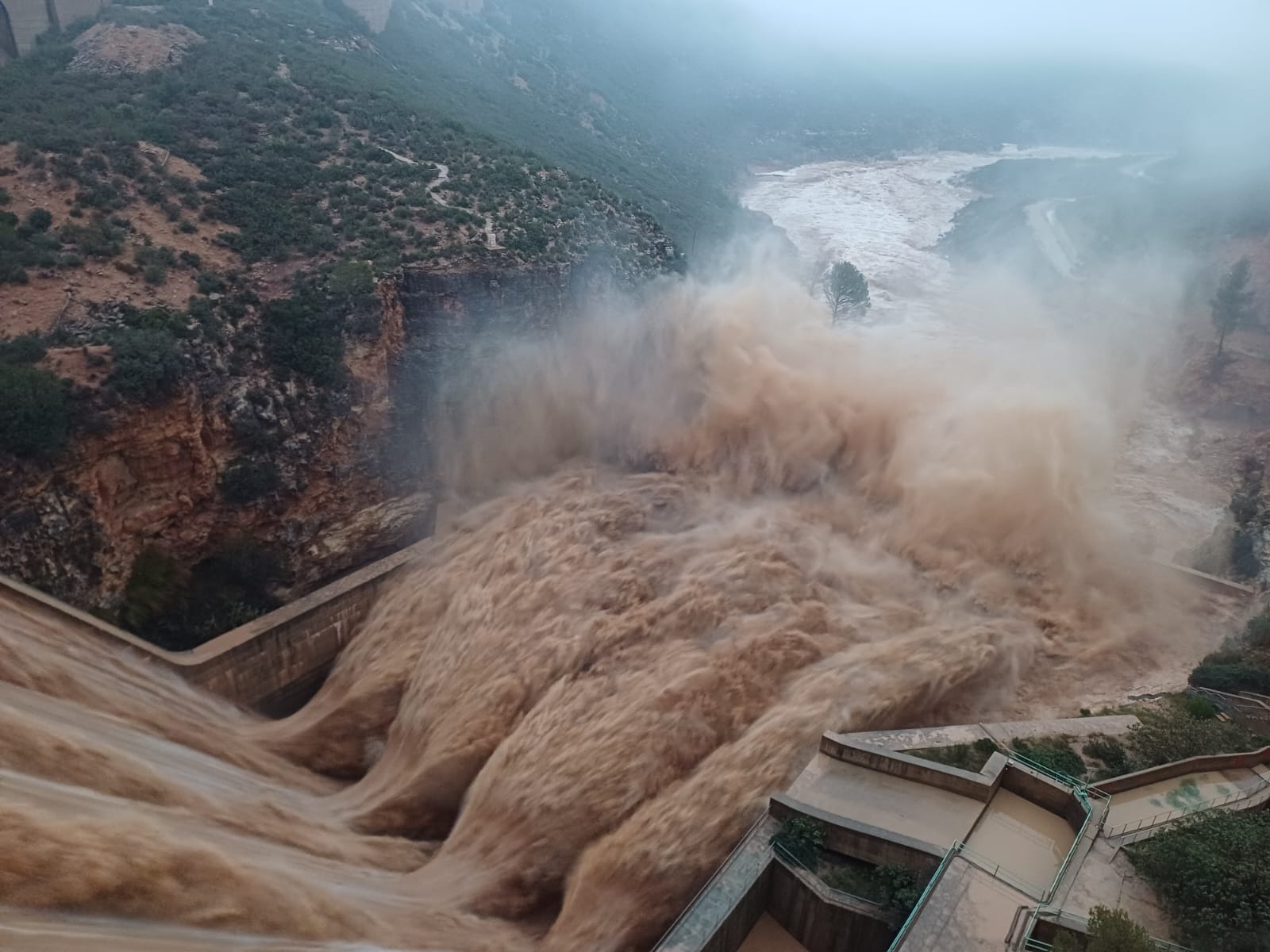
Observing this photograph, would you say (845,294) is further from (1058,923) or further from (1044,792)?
(1058,923)

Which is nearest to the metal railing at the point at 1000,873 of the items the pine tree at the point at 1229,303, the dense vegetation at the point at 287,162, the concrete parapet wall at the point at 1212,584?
the concrete parapet wall at the point at 1212,584

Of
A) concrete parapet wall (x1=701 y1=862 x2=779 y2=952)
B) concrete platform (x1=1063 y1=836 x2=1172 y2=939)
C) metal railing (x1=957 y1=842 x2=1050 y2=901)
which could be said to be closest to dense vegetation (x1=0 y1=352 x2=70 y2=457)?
concrete parapet wall (x1=701 y1=862 x2=779 y2=952)

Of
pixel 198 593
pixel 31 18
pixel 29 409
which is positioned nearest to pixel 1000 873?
pixel 198 593

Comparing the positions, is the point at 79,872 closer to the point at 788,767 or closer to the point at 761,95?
the point at 788,767

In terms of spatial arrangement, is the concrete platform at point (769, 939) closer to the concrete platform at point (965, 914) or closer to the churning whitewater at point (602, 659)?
the churning whitewater at point (602, 659)

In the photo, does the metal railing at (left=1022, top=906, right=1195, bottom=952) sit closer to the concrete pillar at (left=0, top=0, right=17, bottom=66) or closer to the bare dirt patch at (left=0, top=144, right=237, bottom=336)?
the bare dirt patch at (left=0, top=144, right=237, bottom=336)

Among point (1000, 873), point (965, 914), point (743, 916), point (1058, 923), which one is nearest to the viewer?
point (1058, 923)

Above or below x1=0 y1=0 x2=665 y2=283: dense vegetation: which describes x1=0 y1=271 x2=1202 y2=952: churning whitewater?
below
